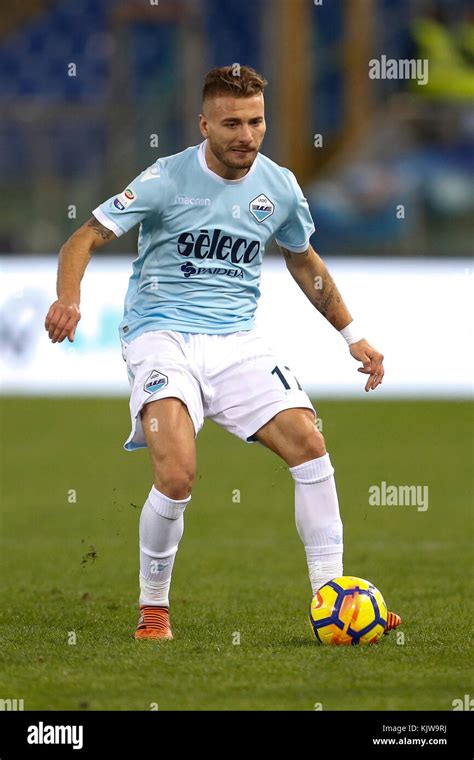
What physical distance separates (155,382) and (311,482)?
746mm

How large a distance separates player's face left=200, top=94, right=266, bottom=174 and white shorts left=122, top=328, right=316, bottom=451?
2.39 ft

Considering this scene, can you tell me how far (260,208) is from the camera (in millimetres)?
5711

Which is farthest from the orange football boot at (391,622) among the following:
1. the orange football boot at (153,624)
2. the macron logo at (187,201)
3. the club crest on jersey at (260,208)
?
the macron logo at (187,201)

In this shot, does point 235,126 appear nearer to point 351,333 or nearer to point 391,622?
point 351,333

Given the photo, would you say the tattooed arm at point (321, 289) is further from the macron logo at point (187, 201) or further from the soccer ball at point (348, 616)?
the soccer ball at point (348, 616)

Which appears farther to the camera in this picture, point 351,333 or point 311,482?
point 351,333

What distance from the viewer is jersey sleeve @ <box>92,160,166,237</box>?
5.47 m

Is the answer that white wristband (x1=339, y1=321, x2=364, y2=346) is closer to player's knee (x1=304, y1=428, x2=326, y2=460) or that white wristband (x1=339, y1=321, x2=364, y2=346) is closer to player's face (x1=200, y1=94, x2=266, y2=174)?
player's knee (x1=304, y1=428, x2=326, y2=460)

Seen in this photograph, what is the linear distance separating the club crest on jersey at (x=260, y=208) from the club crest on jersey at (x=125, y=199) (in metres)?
0.51

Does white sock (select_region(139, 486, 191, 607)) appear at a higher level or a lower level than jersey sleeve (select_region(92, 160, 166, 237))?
lower

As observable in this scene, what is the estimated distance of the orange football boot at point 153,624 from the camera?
5500 mm
